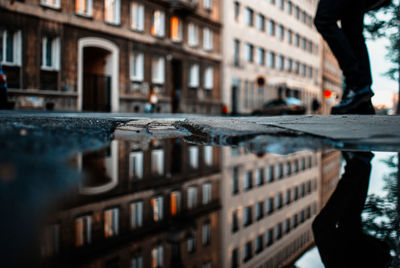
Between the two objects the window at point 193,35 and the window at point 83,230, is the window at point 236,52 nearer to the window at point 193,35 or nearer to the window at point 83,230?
the window at point 193,35

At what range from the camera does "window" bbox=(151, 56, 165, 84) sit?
24.0 m

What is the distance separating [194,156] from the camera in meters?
1.89

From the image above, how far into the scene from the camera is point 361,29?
15.0 ft

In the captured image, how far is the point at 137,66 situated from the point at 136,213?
2218cm

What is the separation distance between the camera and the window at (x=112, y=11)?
20641 millimetres

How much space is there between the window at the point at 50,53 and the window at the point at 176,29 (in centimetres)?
859

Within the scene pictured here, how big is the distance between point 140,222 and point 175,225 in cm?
7

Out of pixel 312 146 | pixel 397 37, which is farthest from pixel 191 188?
pixel 397 37

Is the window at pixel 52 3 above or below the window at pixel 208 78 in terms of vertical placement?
above

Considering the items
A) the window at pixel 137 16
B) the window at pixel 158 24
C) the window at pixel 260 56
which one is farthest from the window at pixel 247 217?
the window at pixel 260 56

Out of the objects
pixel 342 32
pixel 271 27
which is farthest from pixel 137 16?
pixel 342 32

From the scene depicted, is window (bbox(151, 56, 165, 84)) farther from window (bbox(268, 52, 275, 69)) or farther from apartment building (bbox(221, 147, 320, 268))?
apartment building (bbox(221, 147, 320, 268))

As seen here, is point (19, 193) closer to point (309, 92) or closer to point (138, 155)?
point (138, 155)

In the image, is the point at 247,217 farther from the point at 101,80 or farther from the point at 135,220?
the point at 101,80
